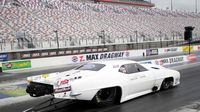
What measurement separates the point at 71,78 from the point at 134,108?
80.1 inches

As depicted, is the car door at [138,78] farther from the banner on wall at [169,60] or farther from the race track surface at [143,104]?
the banner on wall at [169,60]

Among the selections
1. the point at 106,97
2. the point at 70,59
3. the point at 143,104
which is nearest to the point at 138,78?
the point at 143,104

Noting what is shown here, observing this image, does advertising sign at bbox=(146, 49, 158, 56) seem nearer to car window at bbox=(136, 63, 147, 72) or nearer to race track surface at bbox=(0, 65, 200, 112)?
race track surface at bbox=(0, 65, 200, 112)

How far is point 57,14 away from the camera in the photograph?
52.3 meters

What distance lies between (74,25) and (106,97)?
4246cm

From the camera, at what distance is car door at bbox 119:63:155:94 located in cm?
921

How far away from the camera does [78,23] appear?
171ft

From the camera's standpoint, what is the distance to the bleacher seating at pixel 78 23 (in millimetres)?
40763

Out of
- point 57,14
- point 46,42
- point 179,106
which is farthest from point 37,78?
point 57,14

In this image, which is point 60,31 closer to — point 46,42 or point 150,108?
point 46,42

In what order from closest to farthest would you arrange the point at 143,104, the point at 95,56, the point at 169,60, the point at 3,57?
the point at 143,104, the point at 169,60, the point at 3,57, the point at 95,56

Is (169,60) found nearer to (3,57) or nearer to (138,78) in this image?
(138,78)

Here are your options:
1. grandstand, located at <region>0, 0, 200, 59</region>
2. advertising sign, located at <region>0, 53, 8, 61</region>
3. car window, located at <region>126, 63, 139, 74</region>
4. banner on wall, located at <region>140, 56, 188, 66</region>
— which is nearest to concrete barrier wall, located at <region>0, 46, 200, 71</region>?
banner on wall, located at <region>140, 56, 188, 66</region>

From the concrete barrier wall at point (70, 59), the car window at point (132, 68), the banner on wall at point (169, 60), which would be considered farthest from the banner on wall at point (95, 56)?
the car window at point (132, 68)
